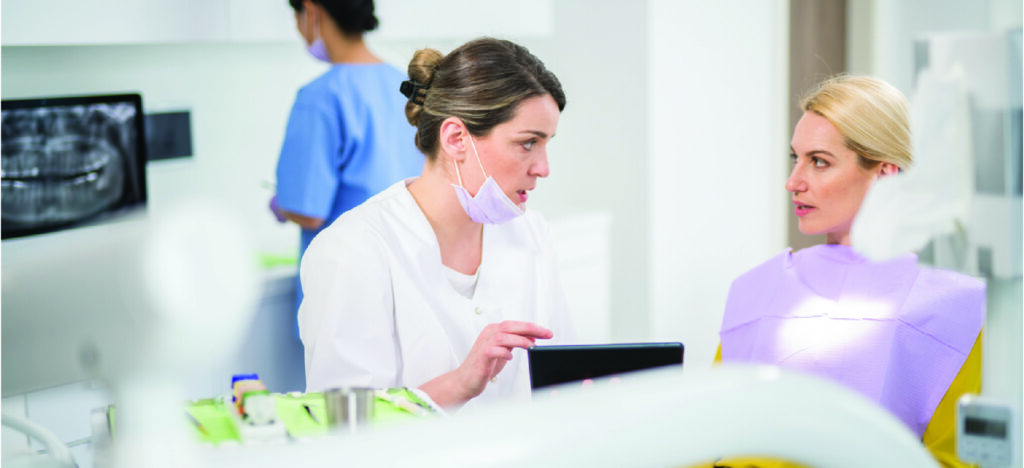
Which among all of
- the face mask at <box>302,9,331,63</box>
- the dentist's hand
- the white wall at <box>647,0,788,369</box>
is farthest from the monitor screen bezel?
the white wall at <box>647,0,788,369</box>

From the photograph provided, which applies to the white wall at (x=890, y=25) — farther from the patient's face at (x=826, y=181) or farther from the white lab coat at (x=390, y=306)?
the white lab coat at (x=390, y=306)

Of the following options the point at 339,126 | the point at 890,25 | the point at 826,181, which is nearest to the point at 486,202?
the point at 826,181

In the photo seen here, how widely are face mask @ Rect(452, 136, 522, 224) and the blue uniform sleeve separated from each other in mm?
1064

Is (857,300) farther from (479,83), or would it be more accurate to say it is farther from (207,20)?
(207,20)

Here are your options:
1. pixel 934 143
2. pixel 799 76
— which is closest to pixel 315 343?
pixel 934 143

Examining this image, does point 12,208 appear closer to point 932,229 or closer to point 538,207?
point 538,207

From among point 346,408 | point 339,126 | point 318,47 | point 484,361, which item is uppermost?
point 318,47

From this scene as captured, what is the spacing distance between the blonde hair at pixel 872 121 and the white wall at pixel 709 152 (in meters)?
2.31

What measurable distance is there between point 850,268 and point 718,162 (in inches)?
107

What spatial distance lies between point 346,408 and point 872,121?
1136mm

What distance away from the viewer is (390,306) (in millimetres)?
1647

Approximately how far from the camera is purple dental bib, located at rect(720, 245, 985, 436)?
1492mm

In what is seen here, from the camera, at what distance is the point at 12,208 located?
2430 millimetres

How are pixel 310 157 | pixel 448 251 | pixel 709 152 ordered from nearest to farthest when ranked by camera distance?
pixel 448 251 < pixel 310 157 < pixel 709 152
